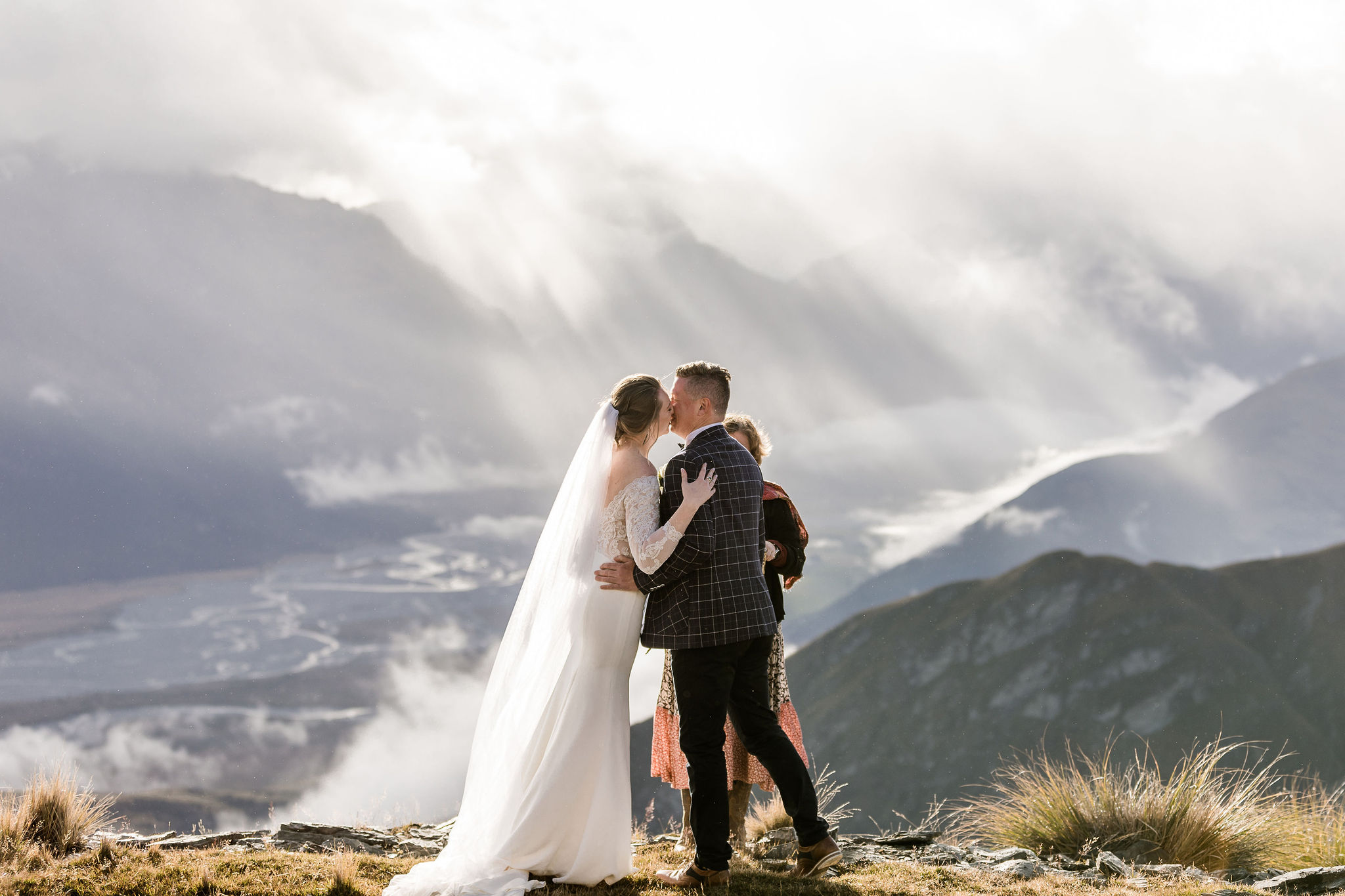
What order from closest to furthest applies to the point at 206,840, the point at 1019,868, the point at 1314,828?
the point at 1019,868, the point at 206,840, the point at 1314,828

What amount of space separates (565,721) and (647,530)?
1.26 m

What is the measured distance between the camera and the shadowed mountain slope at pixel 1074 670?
96.9 metres

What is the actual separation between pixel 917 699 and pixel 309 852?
12440cm

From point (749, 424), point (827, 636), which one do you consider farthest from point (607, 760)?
point (827, 636)

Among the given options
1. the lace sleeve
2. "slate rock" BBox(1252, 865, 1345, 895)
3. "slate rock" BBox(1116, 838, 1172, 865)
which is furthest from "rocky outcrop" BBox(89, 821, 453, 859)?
"slate rock" BBox(1252, 865, 1345, 895)

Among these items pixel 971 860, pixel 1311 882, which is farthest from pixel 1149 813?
pixel 971 860

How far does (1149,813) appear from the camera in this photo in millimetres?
8438

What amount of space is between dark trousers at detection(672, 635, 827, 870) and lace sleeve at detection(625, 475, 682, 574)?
0.60 meters

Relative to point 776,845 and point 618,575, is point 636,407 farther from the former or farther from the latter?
point 776,845

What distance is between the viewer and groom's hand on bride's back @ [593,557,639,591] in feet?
18.5

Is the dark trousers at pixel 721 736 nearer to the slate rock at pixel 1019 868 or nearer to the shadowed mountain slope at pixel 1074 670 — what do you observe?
the slate rock at pixel 1019 868

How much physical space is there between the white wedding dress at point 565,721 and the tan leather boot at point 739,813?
1.43 meters

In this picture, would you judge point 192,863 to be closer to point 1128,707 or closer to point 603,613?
point 603,613

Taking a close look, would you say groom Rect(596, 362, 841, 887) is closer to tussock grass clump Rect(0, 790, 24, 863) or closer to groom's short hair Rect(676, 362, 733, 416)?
groom's short hair Rect(676, 362, 733, 416)
